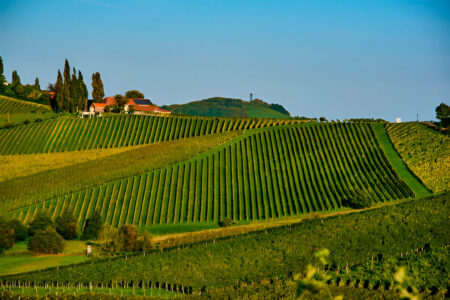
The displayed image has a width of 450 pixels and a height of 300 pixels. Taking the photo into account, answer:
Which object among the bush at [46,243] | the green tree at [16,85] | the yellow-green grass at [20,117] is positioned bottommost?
the bush at [46,243]

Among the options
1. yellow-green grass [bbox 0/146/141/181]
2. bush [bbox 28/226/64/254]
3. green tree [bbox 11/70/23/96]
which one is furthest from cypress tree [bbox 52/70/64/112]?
bush [bbox 28/226/64/254]

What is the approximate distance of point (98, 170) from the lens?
85.2 meters

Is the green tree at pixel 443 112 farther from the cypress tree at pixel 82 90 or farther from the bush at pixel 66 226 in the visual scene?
the cypress tree at pixel 82 90

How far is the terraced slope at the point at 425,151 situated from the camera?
3246 inches

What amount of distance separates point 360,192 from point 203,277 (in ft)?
132

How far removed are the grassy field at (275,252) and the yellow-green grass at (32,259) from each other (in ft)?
16.6

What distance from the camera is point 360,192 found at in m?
75.4

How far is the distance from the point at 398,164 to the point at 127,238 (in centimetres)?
5264

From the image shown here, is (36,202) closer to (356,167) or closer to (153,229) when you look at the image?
(153,229)

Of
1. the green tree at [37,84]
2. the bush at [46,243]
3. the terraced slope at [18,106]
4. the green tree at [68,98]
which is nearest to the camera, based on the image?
the bush at [46,243]

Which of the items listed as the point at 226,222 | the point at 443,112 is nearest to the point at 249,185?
the point at 226,222

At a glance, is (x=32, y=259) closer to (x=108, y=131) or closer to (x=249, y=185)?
(x=249, y=185)

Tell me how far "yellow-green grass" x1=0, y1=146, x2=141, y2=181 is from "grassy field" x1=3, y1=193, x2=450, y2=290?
5098cm

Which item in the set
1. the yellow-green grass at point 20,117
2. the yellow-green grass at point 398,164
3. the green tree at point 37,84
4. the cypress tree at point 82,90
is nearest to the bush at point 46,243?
the yellow-green grass at point 398,164
